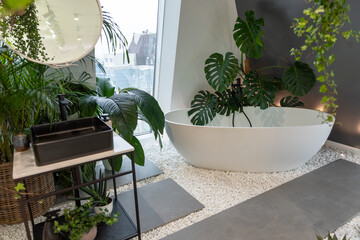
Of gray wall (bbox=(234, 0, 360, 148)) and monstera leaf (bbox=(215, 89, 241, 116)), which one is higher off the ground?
gray wall (bbox=(234, 0, 360, 148))

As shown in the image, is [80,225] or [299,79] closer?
[80,225]

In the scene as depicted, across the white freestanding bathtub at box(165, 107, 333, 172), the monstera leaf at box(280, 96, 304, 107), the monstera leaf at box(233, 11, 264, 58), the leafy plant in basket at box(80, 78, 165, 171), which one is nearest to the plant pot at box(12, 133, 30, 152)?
the leafy plant in basket at box(80, 78, 165, 171)

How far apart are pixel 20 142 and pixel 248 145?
1.86m

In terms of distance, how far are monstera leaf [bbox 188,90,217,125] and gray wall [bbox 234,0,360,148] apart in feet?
3.63

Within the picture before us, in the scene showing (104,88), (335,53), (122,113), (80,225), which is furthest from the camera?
(335,53)

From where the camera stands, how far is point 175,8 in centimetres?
307

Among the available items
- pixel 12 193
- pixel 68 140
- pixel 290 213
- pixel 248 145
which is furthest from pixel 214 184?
pixel 12 193

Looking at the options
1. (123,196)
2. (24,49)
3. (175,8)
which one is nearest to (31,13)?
(24,49)

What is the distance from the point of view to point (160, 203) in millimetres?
2180

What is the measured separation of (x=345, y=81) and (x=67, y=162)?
9.99ft

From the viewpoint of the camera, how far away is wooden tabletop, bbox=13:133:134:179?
1243mm

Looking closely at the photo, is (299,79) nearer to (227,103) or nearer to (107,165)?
(227,103)

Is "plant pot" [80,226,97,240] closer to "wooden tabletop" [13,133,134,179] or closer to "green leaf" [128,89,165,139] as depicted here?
"wooden tabletop" [13,133,134,179]

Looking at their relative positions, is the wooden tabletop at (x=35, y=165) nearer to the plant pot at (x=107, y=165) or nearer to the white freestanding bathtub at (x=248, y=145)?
the white freestanding bathtub at (x=248, y=145)
